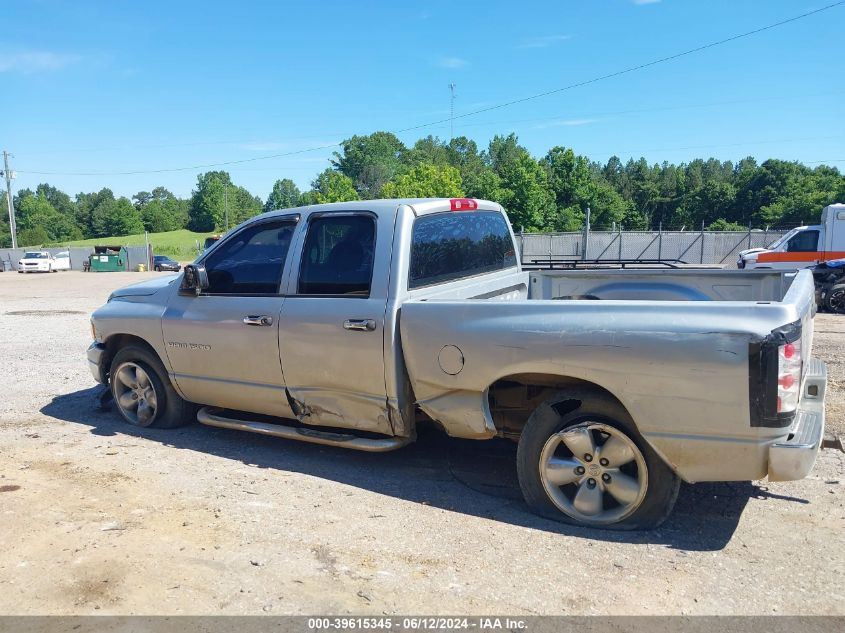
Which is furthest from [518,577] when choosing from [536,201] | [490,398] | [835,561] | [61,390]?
[536,201]

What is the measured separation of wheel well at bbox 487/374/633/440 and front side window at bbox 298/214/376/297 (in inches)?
44.8

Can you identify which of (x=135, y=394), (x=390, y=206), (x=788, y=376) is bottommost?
(x=135, y=394)

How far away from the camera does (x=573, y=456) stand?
12.3 feet

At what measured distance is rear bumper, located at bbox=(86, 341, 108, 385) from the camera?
6008 mm

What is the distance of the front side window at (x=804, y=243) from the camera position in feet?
59.2

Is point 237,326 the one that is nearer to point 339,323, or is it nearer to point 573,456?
point 339,323

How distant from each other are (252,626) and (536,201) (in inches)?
2098

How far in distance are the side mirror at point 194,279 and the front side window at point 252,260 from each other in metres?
0.07

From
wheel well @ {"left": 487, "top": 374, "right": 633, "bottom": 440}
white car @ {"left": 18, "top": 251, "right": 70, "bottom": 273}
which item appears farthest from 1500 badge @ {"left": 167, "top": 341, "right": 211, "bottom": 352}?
white car @ {"left": 18, "top": 251, "right": 70, "bottom": 273}

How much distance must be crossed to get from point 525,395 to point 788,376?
152cm

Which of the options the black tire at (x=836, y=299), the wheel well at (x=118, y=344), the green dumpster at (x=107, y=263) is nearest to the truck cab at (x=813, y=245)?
the black tire at (x=836, y=299)

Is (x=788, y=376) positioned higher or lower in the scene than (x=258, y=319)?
lower

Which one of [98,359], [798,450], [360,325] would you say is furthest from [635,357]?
[98,359]

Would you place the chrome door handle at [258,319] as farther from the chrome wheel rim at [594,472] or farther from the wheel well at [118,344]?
the chrome wheel rim at [594,472]
